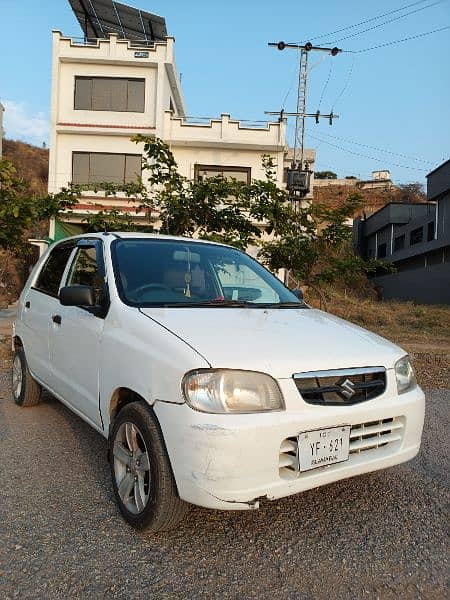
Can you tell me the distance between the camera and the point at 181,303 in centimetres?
339

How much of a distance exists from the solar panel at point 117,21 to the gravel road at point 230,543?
25.5 meters

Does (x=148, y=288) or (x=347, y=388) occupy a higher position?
(x=148, y=288)

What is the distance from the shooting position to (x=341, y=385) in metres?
2.73

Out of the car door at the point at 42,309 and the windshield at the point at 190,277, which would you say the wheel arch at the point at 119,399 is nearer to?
the windshield at the point at 190,277

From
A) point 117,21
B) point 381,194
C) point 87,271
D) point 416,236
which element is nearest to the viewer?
point 87,271

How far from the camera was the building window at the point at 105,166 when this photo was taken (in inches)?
927

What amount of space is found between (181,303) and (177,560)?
4.96ft

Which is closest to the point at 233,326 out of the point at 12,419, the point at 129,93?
the point at 12,419

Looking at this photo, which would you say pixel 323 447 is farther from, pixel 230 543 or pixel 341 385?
pixel 230 543

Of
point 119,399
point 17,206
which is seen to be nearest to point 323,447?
point 119,399

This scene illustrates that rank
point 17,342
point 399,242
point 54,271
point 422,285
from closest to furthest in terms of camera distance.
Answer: point 54,271 < point 17,342 < point 422,285 < point 399,242

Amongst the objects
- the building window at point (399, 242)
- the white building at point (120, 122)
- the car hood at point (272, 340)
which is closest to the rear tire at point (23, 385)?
the car hood at point (272, 340)

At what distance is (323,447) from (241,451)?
0.46 metres

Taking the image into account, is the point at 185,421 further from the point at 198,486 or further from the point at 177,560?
the point at 177,560
